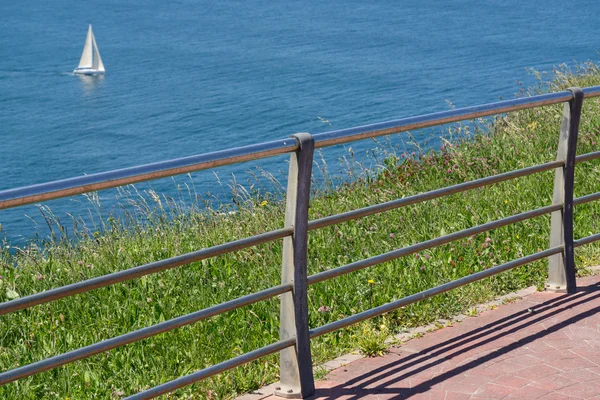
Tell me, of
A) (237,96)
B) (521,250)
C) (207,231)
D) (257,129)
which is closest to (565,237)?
(521,250)

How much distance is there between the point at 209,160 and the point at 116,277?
22.2 inches

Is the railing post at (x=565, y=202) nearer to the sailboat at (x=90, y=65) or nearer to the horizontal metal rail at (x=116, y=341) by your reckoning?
the horizontal metal rail at (x=116, y=341)

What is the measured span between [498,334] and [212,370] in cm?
177

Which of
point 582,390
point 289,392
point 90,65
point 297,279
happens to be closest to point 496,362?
point 582,390

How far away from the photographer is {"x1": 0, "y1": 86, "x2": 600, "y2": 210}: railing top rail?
3020mm

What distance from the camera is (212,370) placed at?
12.2 feet

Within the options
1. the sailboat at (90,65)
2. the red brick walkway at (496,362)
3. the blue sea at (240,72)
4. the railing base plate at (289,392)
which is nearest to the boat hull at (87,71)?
the sailboat at (90,65)

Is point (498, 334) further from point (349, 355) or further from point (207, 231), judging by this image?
point (207, 231)

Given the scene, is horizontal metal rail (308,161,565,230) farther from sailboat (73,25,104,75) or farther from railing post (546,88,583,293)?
sailboat (73,25,104,75)

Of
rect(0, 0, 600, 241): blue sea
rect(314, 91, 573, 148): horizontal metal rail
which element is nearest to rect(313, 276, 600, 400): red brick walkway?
rect(314, 91, 573, 148): horizontal metal rail

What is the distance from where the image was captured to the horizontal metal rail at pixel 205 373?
3508 mm

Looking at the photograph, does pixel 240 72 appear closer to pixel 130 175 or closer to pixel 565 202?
pixel 565 202

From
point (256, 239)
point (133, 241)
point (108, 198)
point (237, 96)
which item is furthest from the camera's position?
point (237, 96)

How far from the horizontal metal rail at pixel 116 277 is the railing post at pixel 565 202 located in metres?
1.92
